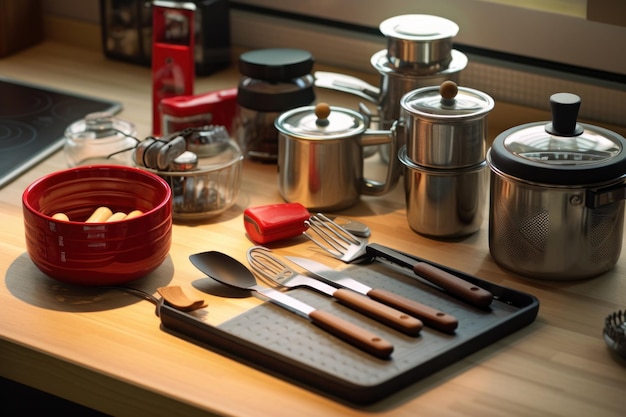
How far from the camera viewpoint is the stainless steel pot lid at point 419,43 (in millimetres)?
1396

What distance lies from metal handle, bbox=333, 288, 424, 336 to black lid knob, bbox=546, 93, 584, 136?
11.6 inches

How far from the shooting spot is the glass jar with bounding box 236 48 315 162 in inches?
58.2

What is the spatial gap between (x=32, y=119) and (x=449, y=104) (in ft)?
2.46

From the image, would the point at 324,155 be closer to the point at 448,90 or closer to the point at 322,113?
the point at 322,113

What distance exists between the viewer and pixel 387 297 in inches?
43.9

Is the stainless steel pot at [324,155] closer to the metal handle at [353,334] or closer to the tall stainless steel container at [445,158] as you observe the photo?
the tall stainless steel container at [445,158]

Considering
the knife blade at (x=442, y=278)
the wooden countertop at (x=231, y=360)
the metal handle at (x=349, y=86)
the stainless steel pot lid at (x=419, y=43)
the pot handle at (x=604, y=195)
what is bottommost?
the wooden countertop at (x=231, y=360)

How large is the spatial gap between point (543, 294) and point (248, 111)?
0.55 meters

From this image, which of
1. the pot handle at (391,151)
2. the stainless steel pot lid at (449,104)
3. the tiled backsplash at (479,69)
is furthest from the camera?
the tiled backsplash at (479,69)

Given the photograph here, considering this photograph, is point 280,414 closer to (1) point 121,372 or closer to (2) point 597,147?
(1) point 121,372

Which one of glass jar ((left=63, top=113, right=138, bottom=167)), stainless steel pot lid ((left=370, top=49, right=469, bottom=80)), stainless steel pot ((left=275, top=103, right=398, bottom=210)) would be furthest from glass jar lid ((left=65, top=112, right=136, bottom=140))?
stainless steel pot lid ((left=370, top=49, right=469, bottom=80))

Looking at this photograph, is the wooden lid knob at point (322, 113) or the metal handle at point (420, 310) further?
the wooden lid knob at point (322, 113)

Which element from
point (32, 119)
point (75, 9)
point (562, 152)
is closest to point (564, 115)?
point (562, 152)

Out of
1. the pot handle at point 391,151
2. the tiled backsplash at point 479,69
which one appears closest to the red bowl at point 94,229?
the pot handle at point 391,151
